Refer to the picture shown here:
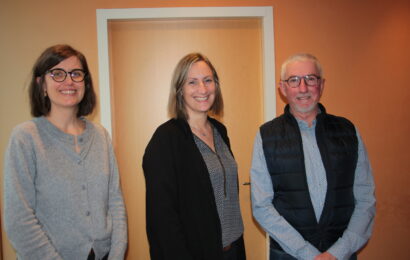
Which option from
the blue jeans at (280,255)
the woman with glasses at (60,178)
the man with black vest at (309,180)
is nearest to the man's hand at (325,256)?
the man with black vest at (309,180)

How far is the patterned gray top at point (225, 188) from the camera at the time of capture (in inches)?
56.2

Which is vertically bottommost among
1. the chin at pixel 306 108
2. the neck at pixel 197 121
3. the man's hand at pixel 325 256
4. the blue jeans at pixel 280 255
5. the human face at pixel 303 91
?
the blue jeans at pixel 280 255

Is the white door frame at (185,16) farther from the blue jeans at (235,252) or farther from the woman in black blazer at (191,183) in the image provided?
the blue jeans at (235,252)

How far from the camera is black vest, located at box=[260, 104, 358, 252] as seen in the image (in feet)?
4.78

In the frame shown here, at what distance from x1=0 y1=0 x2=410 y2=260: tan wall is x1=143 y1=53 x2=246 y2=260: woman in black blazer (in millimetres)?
1269

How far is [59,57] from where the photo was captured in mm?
1304

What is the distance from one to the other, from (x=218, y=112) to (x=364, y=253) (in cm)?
211

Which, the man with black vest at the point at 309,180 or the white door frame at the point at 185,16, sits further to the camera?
the white door frame at the point at 185,16

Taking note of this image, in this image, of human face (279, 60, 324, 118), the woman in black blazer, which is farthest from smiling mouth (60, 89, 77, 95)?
human face (279, 60, 324, 118)

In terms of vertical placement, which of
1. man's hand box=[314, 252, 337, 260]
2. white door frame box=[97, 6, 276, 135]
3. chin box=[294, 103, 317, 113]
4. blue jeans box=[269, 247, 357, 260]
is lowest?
blue jeans box=[269, 247, 357, 260]

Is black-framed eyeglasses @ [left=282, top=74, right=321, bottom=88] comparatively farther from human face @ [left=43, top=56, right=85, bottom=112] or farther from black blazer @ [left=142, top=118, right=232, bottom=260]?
human face @ [left=43, top=56, right=85, bottom=112]

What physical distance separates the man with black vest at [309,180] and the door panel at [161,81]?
1.07m

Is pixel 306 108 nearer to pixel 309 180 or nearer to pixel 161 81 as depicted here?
pixel 309 180

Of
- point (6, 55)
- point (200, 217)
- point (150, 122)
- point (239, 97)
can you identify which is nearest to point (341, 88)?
point (239, 97)
